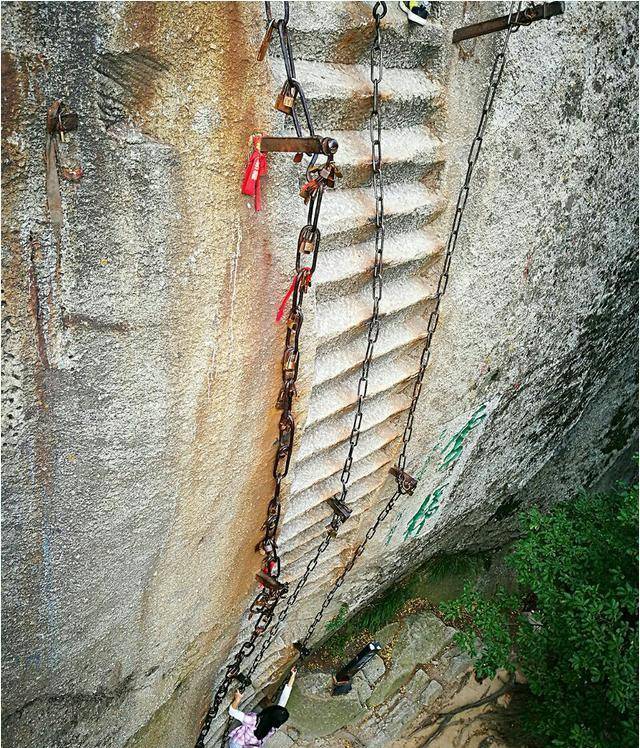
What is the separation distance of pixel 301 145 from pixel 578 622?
288 centimetres

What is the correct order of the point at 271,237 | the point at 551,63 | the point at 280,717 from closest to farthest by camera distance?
the point at 271,237 < the point at 551,63 < the point at 280,717

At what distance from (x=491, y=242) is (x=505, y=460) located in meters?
1.79

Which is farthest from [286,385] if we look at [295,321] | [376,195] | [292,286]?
[376,195]

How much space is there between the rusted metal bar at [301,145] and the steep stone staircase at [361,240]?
9.9 inches

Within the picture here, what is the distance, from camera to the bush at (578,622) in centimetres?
321

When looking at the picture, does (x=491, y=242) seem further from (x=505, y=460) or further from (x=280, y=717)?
(x=280, y=717)

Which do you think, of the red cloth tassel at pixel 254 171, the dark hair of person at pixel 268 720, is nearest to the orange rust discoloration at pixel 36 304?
the red cloth tassel at pixel 254 171

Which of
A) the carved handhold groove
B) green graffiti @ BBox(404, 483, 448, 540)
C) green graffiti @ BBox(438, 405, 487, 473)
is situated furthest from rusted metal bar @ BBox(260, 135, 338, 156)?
green graffiti @ BBox(404, 483, 448, 540)

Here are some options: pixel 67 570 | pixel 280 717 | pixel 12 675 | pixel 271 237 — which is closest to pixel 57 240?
pixel 271 237

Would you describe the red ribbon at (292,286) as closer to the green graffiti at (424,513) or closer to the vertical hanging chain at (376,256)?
the vertical hanging chain at (376,256)

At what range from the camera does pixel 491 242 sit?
2.64 m

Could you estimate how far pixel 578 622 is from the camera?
3377 mm

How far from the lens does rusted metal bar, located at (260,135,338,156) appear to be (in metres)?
1.68

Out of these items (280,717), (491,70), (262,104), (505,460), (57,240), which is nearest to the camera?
(57,240)
